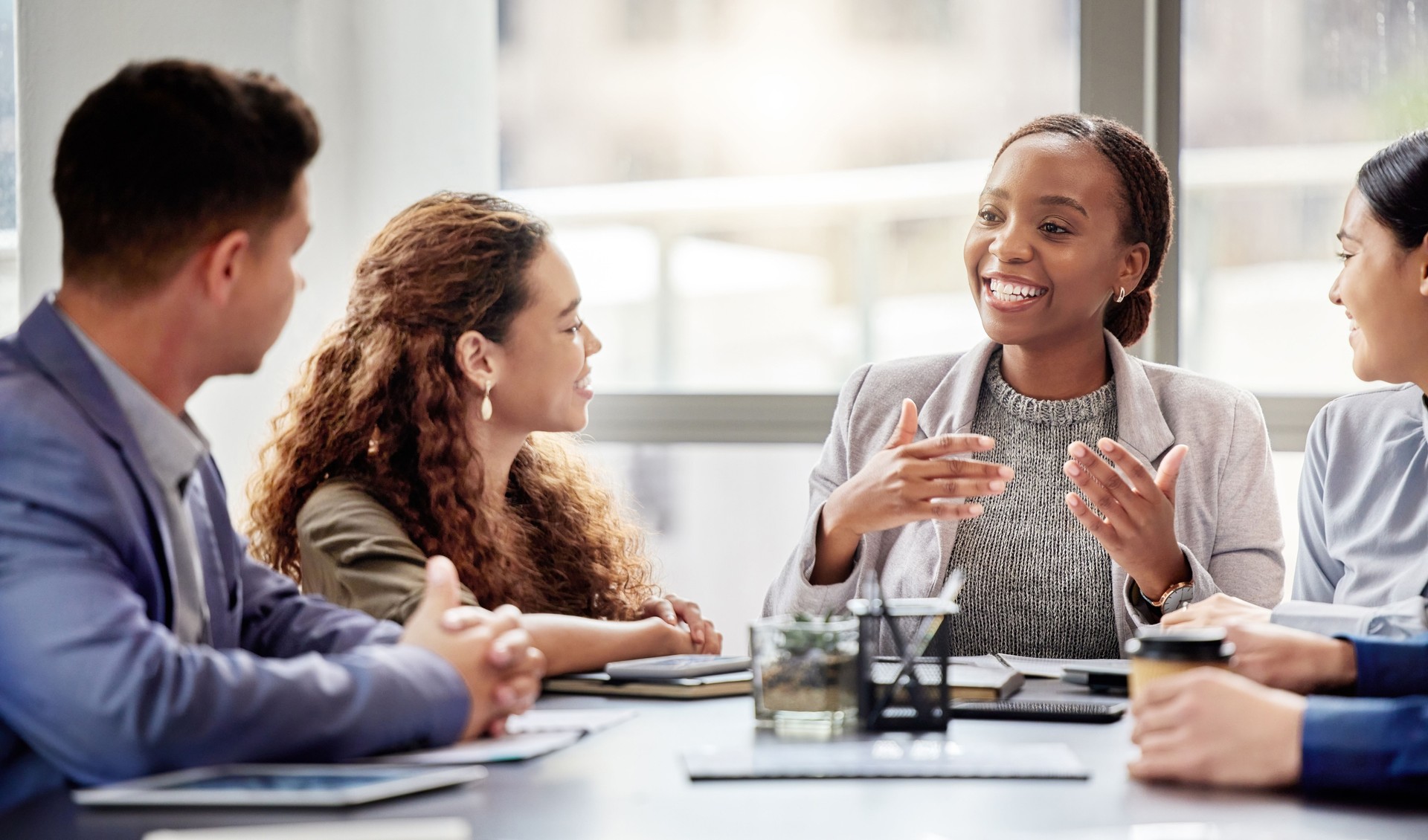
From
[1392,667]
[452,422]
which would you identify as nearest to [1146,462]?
[1392,667]

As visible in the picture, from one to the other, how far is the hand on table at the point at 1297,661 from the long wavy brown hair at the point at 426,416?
42.1 inches

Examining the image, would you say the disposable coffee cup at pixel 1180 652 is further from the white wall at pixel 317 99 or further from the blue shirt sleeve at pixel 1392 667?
the white wall at pixel 317 99

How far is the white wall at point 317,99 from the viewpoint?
116 inches

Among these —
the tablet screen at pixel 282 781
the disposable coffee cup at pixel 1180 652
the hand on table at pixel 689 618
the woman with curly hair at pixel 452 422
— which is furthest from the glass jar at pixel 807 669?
the hand on table at pixel 689 618

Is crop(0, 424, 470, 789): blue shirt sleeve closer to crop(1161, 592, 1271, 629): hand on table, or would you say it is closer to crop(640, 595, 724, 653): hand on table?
crop(640, 595, 724, 653): hand on table

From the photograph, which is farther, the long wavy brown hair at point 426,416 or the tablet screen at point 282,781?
the long wavy brown hair at point 426,416

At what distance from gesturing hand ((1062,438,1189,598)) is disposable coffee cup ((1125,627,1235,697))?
66 centimetres

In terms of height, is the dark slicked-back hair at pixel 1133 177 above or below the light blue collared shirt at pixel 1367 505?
above

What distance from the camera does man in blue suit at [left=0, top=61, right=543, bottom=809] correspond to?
44.3 inches

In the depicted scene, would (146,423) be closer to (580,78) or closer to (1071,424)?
(1071,424)

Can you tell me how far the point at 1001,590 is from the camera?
2.26 meters

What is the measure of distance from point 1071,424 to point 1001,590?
0.34 meters

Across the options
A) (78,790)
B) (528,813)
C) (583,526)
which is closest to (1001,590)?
(583,526)

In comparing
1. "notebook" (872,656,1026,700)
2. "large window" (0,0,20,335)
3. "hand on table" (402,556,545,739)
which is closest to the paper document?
"hand on table" (402,556,545,739)
